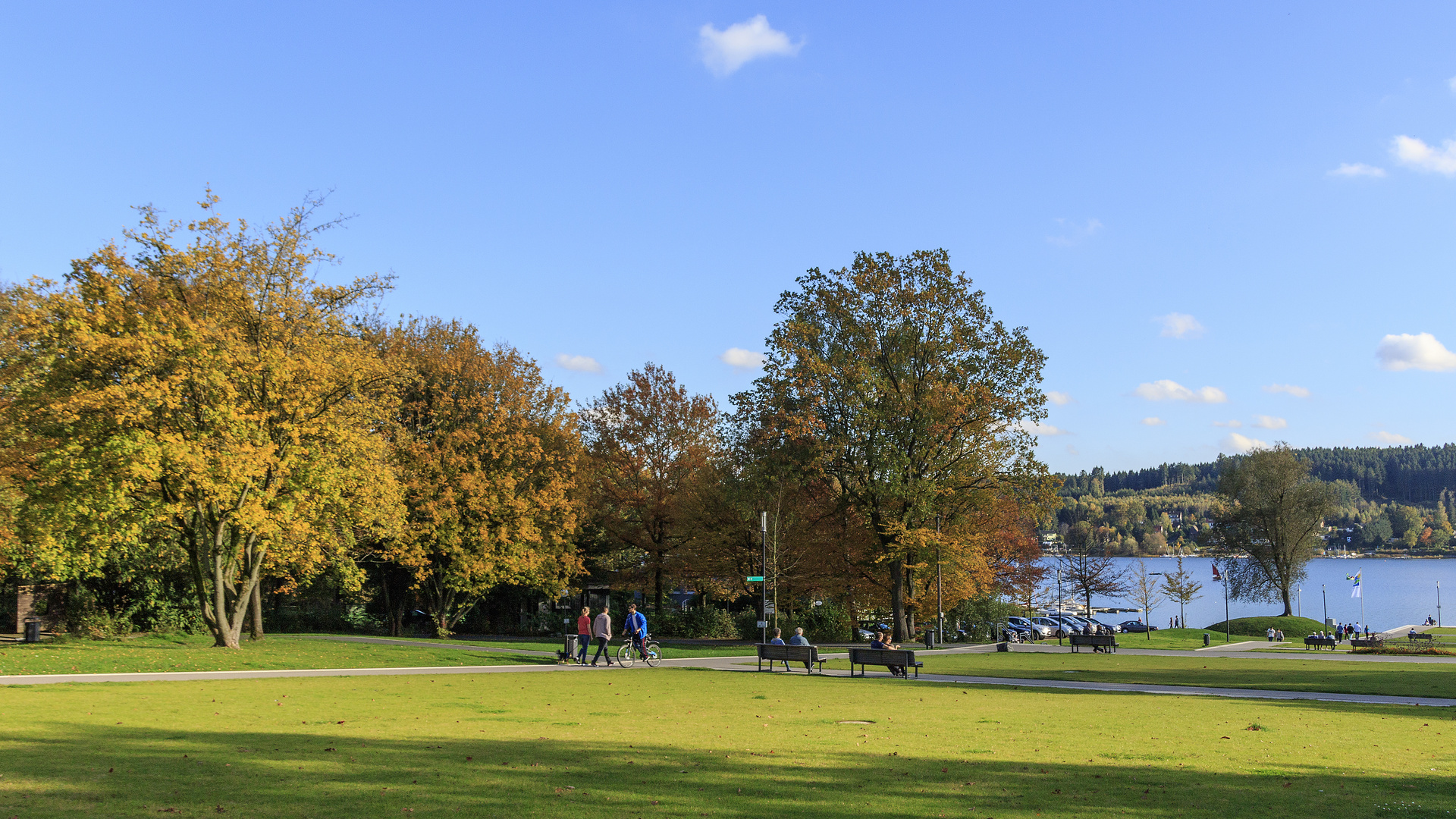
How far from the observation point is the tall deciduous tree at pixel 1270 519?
7475cm

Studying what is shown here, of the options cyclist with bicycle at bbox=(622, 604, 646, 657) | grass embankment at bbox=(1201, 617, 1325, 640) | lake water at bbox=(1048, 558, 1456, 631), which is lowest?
lake water at bbox=(1048, 558, 1456, 631)

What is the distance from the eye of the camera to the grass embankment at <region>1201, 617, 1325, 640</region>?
209 ft

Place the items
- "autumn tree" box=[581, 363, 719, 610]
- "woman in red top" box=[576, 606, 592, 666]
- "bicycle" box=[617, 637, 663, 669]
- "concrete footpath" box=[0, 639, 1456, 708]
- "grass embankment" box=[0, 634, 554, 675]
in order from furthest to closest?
"autumn tree" box=[581, 363, 719, 610], "bicycle" box=[617, 637, 663, 669], "woman in red top" box=[576, 606, 592, 666], "grass embankment" box=[0, 634, 554, 675], "concrete footpath" box=[0, 639, 1456, 708]

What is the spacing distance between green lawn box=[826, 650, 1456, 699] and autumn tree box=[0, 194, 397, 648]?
1805 centimetres

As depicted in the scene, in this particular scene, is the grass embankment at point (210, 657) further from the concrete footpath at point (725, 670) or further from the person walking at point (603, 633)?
the person walking at point (603, 633)

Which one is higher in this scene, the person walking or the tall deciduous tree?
the tall deciduous tree

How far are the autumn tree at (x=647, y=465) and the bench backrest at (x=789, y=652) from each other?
21085 millimetres

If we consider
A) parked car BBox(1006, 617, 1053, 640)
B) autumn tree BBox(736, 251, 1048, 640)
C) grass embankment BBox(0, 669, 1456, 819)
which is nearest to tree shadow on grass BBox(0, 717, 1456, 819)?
grass embankment BBox(0, 669, 1456, 819)

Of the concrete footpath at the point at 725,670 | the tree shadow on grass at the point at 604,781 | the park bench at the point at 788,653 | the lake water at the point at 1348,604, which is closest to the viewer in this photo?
the tree shadow on grass at the point at 604,781

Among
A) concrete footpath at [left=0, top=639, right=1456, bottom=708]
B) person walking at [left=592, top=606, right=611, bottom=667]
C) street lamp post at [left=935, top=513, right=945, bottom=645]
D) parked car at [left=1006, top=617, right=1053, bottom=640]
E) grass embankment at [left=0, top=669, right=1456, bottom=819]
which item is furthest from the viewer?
parked car at [left=1006, top=617, right=1053, bottom=640]

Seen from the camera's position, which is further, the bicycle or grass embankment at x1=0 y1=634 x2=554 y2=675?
the bicycle

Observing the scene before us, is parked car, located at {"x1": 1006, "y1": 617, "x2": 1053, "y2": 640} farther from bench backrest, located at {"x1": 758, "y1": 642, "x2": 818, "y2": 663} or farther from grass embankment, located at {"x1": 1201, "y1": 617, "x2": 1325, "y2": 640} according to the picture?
bench backrest, located at {"x1": 758, "y1": 642, "x2": 818, "y2": 663}

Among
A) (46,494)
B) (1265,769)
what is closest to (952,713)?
(1265,769)

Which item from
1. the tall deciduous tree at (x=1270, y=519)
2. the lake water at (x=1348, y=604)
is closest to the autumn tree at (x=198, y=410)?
the tall deciduous tree at (x=1270, y=519)
